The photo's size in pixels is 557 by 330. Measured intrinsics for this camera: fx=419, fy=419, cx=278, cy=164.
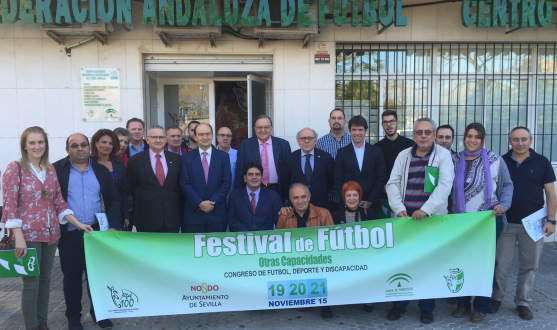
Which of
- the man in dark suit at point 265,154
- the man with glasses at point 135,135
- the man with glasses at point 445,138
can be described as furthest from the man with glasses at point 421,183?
the man with glasses at point 135,135

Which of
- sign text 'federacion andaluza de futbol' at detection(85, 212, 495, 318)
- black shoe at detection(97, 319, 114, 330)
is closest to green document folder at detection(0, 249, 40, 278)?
sign text 'federacion andaluza de futbol' at detection(85, 212, 495, 318)

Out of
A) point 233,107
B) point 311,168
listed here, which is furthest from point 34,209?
point 233,107

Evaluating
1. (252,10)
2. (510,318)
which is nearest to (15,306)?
(252,10)

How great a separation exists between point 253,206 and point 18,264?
6.93 ft

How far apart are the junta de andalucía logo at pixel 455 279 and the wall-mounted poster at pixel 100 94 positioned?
504 cm

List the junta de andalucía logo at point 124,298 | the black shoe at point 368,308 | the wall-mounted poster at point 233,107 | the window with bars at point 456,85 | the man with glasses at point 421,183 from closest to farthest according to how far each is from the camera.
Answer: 1. the junta de andalucía logo at point 124,298
2. the man with glasses at point 421,183
3. the black shoe at point 368,308
4. the window with bars at point 456,85
5. the wall-mounted poster at point 233,107

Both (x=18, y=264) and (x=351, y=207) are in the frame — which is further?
(x=351, y=207)

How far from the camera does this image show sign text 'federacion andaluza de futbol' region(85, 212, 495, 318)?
3738 mm

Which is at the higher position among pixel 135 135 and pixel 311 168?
pixel 135 135

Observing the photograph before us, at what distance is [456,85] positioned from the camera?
23.2 ft

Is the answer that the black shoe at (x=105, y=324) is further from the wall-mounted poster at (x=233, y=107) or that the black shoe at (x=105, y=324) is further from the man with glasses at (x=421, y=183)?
the wall-mounted poster at (x=233, y=107)

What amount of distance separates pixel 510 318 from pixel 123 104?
5662 mm

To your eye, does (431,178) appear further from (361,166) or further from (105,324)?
(105,324)

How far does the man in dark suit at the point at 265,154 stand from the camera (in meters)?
4.84
